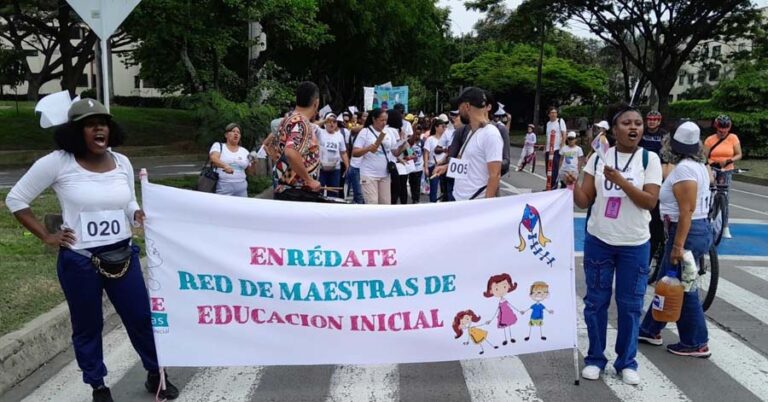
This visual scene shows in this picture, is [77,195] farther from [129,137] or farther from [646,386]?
[129,137]

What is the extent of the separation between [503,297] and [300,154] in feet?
6.29

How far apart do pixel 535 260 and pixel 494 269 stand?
0.96 feet

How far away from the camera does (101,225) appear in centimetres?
382

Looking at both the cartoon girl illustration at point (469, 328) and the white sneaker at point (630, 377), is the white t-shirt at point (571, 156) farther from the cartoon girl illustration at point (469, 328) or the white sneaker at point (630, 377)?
the cartoon girl illustration at point (469, 328)

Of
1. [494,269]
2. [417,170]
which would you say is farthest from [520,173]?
[494,269]

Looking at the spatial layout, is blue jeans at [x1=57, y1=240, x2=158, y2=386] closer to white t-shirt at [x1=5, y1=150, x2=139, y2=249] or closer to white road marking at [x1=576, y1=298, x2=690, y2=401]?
white t-shirt at [x1=5, y1=150, x2=139, y2=249]

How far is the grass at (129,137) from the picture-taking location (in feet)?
71.1

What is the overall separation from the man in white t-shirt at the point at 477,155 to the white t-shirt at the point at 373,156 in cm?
356

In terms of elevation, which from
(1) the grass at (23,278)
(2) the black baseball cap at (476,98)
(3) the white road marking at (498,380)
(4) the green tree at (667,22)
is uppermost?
(4) the green tree at (667,22)

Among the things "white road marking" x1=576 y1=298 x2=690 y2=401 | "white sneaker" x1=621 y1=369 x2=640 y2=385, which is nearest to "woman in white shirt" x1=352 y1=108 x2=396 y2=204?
"white road marking" x1=576 y1=298 x2=690 y2=401

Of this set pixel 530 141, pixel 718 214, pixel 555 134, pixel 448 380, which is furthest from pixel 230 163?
pixel 530 141

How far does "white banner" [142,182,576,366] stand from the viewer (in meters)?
4.09

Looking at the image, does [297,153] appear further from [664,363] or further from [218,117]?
[218,117]

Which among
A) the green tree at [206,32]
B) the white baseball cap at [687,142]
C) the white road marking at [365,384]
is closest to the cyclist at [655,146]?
the white baseball cap at [687,142]
